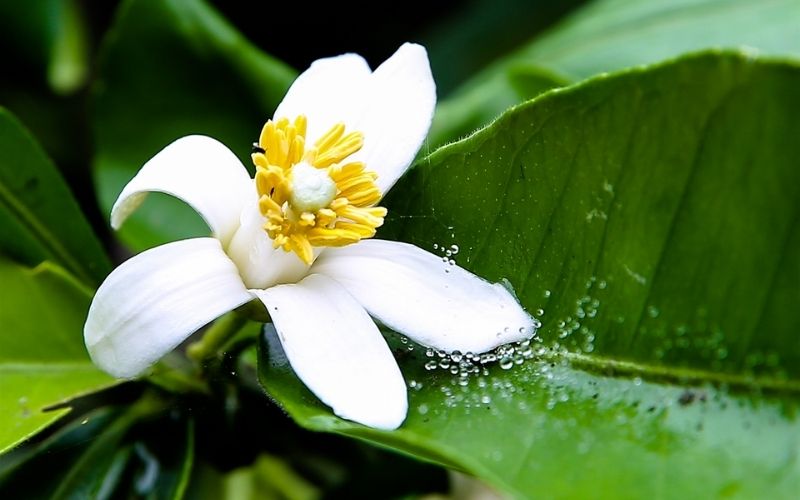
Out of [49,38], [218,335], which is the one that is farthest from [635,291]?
[49,38]

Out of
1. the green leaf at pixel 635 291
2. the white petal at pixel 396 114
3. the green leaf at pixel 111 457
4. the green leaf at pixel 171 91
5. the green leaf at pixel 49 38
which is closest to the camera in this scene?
the green leaf at pixel 635 291

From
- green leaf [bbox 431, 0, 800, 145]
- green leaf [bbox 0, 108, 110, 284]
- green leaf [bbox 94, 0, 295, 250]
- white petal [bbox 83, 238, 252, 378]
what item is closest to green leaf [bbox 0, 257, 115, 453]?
green leaf [bbox 0, 108, 110, 284]

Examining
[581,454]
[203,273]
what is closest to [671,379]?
[581,454]

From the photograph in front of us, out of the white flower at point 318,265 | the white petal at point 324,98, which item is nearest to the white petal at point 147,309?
the white flower at point 318,265

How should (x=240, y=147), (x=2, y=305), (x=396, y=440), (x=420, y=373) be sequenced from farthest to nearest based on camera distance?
(x=240, y=147)
(x=2, y=305)
(x=420, y=373)
(x=396, y=440)

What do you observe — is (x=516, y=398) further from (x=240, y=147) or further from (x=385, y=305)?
(x=240, y=147)

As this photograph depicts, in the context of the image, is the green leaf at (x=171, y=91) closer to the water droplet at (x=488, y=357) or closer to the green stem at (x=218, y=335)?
the green stem at (x=218, y=335)

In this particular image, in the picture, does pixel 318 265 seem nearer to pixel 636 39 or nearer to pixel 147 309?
pixel 147 309
